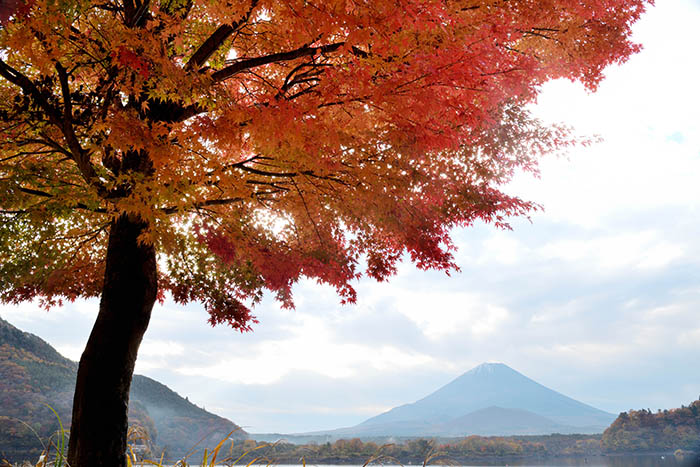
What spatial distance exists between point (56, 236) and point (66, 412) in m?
22.7

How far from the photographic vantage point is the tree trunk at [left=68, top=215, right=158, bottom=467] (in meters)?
5.33

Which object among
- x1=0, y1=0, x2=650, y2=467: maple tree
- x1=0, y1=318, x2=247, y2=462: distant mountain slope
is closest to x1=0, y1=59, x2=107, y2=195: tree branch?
x1=0, y1=0, x2=650, y2=467: maple tree

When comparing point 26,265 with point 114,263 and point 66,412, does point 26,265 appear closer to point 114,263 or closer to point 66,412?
point 114,263

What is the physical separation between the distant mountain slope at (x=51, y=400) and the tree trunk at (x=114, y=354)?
61.0 ft

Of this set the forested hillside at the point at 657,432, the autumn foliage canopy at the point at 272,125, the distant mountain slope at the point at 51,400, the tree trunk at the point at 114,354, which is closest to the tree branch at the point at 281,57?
the autumn foliage canopy at the point at 272,125

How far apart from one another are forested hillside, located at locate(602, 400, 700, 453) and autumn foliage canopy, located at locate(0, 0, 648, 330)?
124 feet

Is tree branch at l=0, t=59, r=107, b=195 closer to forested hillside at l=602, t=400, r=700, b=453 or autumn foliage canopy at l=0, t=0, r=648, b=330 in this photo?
autumn foliage canopy at l=0, t=0, r=648, b=330

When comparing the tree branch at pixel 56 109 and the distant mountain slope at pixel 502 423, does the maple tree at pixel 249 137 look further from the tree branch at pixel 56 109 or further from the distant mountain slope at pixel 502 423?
the distant mountain slope at pixel 502 423

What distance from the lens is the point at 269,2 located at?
4.23m

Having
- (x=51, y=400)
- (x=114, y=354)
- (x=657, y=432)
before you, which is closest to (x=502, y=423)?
(x=657, y=432)

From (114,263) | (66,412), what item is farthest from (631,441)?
(114,263)

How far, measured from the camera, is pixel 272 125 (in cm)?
436

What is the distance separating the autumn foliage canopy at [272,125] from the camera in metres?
4.36

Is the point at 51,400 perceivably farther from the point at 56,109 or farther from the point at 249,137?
the point at 249,137
